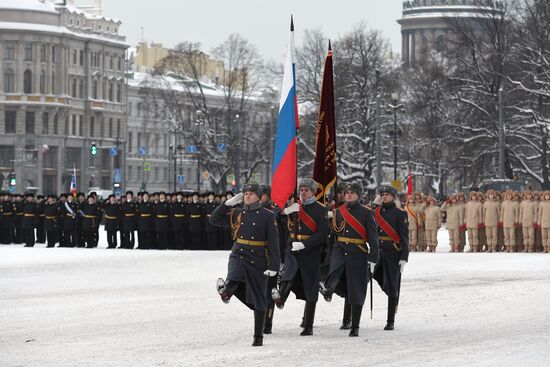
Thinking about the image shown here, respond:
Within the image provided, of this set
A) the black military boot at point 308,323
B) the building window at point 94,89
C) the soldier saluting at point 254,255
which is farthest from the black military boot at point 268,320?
the building window at point 94,89

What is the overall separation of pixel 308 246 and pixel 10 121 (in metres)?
120

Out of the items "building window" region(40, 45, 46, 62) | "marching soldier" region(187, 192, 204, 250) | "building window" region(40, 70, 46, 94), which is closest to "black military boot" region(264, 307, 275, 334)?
"marching soldier" region(187, 192, 204, 250)

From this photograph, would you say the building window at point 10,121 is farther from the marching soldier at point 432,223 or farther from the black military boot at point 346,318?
the black military boot at point 346,318

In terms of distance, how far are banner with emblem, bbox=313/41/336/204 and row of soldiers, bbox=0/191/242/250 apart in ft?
79.0

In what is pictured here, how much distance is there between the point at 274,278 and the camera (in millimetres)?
17359

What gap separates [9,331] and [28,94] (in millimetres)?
119249

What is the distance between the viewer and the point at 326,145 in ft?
60.8

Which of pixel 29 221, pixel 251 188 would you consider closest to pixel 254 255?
pixel 251 188

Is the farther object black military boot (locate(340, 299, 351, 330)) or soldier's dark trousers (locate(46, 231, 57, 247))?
soldier's dark trousers (locate(46, 231, 57, 247))

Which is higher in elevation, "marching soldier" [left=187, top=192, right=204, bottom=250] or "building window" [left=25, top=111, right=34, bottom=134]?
"building window" [left=25, top=111, right=34, bottom=134]

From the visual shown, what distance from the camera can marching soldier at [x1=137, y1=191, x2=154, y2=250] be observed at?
4397 centimetres

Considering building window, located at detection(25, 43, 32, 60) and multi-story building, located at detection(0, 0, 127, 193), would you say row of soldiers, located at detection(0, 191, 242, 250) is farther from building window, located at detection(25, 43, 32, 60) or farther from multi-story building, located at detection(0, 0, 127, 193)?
building window, located at detection(25, 43, 32, 60)

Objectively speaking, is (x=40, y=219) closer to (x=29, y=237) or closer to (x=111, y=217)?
(x=29, y=237)

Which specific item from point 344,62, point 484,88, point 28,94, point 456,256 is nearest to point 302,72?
point 344,62
